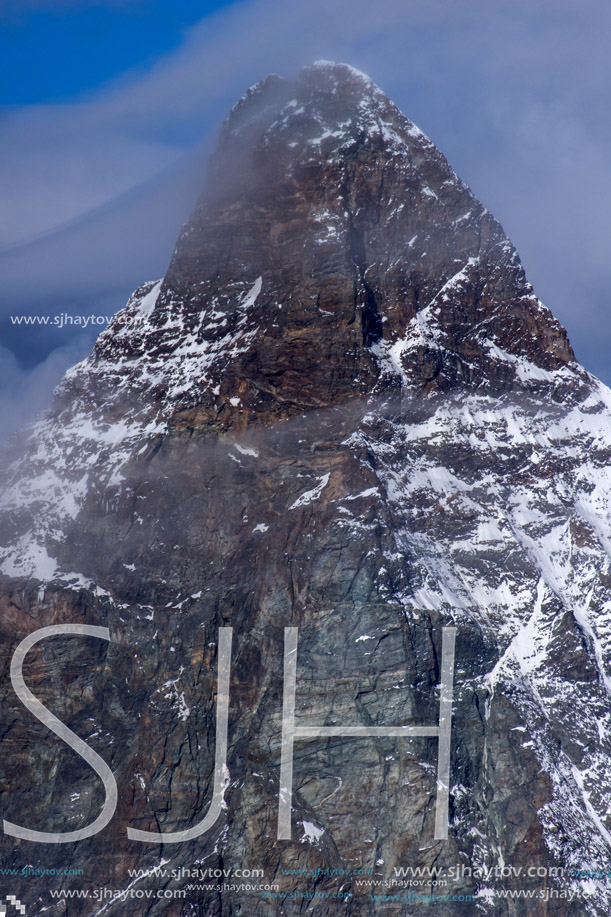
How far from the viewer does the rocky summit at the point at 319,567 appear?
119125 millimetres

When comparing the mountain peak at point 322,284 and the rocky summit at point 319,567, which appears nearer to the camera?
the rocky summit at point 319,567

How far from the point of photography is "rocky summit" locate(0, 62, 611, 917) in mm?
119125

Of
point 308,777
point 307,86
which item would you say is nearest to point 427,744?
point 308,777

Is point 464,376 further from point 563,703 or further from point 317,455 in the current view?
point 563,703

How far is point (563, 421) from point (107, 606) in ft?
204

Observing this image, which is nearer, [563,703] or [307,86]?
[563,703]

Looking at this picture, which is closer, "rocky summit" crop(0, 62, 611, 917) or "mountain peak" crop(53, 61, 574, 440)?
"rocky summit" crop(0, 62, 611, 917)

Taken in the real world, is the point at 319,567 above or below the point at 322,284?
below

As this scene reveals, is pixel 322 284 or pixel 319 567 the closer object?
pixel 319 567

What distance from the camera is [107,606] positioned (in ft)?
450

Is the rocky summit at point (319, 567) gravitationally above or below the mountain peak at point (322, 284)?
below

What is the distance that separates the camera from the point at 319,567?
417 feet

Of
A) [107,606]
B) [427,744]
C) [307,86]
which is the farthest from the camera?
[307,86]

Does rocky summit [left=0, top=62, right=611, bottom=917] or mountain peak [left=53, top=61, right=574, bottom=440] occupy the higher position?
mountain peak [left=53, top=61, right=574, bottom=440]
